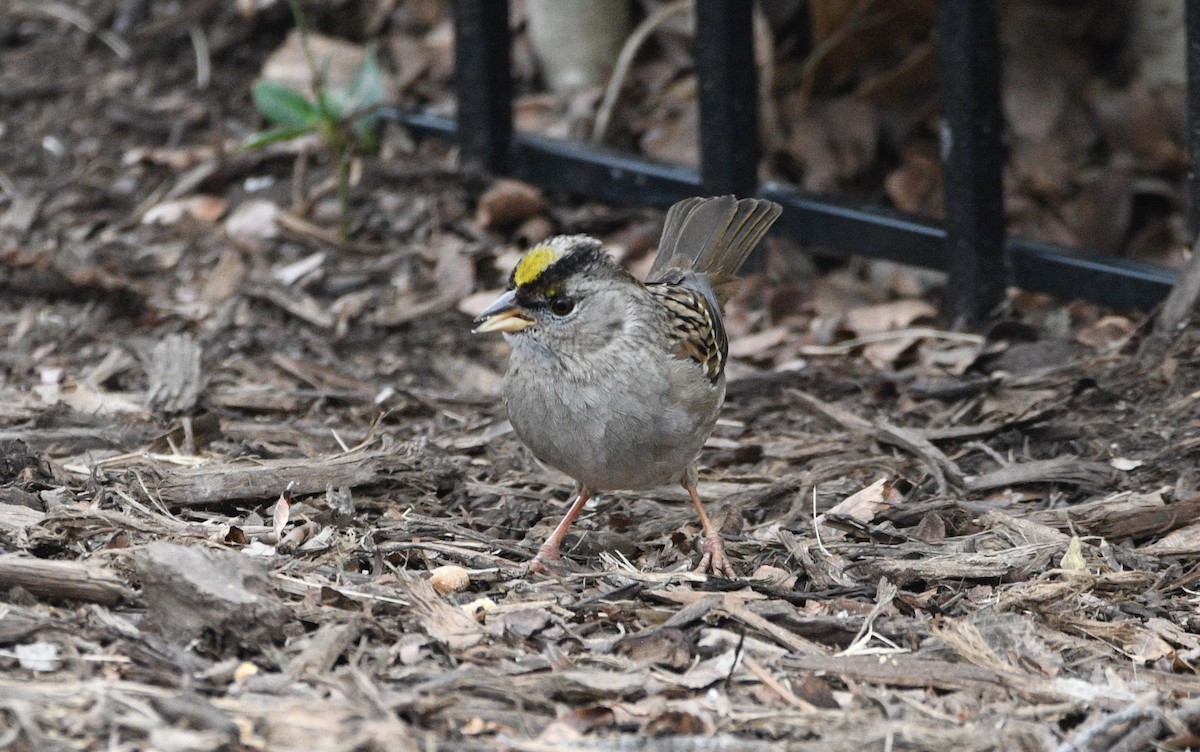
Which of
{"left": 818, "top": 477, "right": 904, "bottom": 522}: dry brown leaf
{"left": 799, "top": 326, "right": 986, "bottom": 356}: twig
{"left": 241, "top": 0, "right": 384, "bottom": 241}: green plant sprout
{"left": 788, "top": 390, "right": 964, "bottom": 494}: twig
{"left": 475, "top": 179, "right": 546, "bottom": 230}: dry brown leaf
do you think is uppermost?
{"left": 241, "top": 0, "right": 384, "bottom": 241}: green plant sprout

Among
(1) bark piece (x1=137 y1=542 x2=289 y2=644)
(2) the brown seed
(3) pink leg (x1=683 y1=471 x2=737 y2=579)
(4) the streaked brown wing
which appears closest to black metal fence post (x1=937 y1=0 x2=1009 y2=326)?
(4) the streaked brown wing

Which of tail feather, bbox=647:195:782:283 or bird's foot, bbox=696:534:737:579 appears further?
tail feather, bbox=647:195:782:283

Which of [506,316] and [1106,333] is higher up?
[506,316]

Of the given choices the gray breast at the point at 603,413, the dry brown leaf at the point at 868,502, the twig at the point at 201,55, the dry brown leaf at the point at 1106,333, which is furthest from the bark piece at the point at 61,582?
the twig at the point at 201,55

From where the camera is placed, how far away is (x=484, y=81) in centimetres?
691

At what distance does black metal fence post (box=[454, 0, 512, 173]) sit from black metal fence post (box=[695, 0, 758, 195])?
1.11 meters

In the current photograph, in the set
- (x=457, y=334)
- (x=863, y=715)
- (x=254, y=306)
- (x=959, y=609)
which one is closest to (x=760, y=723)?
(x=863, y=715)

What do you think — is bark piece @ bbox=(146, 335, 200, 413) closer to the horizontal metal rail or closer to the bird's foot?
the bird's foot

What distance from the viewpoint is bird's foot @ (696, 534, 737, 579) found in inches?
161

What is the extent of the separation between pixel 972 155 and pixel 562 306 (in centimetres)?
217

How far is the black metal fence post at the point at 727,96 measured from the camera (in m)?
6.08

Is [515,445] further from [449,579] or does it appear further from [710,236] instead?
[449,579]

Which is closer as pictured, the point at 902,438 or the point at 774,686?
the point at 774,686

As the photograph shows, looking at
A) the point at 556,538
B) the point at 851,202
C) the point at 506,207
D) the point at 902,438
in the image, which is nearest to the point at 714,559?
the point at 556,538
